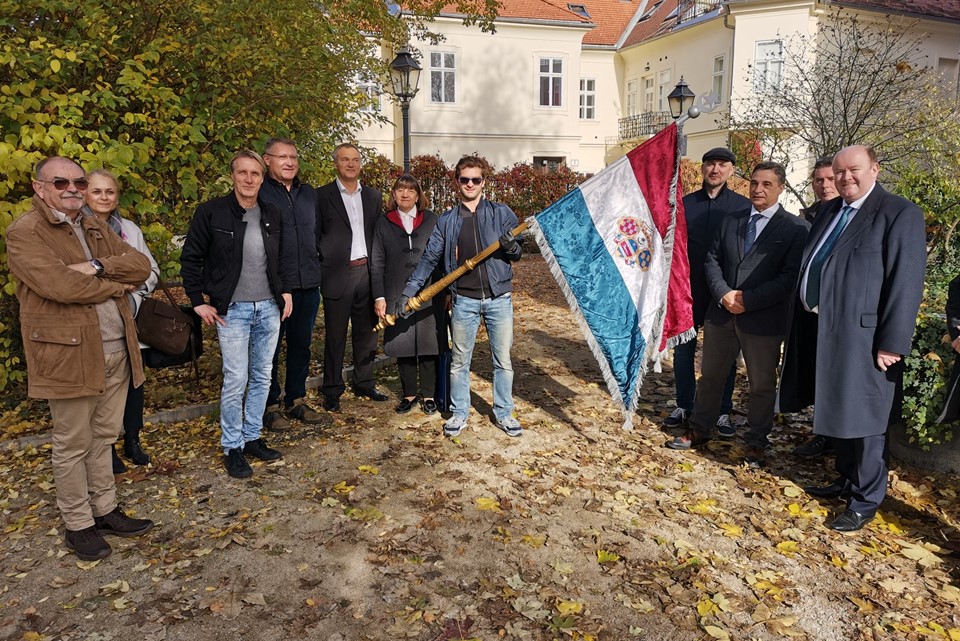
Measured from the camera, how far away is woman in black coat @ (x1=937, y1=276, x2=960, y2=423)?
373 centimetres

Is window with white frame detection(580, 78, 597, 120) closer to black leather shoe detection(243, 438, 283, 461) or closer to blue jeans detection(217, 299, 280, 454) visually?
blue jeans detection(217, 299, 280, 454)

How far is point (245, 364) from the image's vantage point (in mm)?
4766

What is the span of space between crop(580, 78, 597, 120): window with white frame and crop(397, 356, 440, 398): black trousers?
25.9 m

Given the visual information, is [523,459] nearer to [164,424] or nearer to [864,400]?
[864,400]

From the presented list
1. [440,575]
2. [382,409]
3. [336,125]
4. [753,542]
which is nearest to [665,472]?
[753,542]

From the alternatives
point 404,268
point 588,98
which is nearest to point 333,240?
point 404,268

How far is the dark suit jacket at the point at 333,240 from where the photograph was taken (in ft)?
19.3

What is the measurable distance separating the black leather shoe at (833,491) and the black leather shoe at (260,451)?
12.9 feet

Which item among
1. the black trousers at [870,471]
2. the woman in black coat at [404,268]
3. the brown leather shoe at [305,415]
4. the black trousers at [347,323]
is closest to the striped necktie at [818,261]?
the black trousers at [870,471]

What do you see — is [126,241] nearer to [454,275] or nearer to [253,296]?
[253,296]

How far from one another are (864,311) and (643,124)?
2723cm

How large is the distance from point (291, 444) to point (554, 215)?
2.84 metres

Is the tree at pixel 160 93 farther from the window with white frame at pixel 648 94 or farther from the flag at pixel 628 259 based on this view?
the window with white frame at pixel 648 94

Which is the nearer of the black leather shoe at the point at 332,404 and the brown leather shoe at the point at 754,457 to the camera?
the brown leather shoe at the point at 754,457
